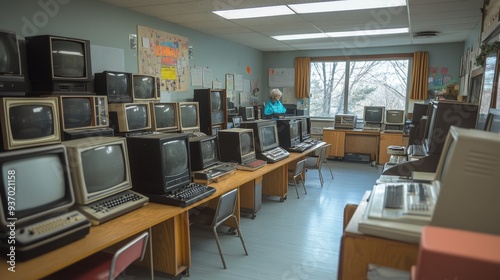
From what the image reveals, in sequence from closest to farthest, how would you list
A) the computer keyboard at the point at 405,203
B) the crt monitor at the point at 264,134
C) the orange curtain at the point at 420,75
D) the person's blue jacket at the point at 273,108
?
1. the computer keyboard at the point at 405,203
2. the crt monitor at the point at 264,134
3. the orange curtain at the point at 420,75
4. the person's blue jacket at the point at 273,108

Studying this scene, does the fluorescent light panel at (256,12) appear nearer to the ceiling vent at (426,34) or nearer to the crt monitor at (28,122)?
the crt monitor at (28,122)

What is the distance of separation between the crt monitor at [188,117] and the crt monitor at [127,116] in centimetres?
66

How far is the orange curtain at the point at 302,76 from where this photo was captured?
8383mm

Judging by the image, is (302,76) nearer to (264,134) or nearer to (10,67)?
(264,134)

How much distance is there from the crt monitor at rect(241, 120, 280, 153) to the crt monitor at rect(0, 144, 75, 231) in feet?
8.44

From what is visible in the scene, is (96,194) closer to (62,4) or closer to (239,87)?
(62,4)

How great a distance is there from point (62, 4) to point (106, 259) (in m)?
2.86

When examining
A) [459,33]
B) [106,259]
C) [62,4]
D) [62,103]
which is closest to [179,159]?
[106,259]

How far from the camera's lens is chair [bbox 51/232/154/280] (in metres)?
1.82

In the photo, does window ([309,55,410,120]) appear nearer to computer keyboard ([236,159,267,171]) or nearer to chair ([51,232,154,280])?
computer keyboard ([236,159,267,171])

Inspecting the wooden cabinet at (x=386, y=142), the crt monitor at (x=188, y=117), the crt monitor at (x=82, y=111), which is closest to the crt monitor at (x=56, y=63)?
the crt monitor at (x=82, y=111)

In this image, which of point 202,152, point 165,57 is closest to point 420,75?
point 165,57

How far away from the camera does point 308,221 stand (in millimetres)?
3992

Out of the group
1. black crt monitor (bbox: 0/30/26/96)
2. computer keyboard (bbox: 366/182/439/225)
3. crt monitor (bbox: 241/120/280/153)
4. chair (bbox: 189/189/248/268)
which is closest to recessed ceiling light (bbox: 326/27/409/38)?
crt monitor (bbox: 241/120/280/153)
